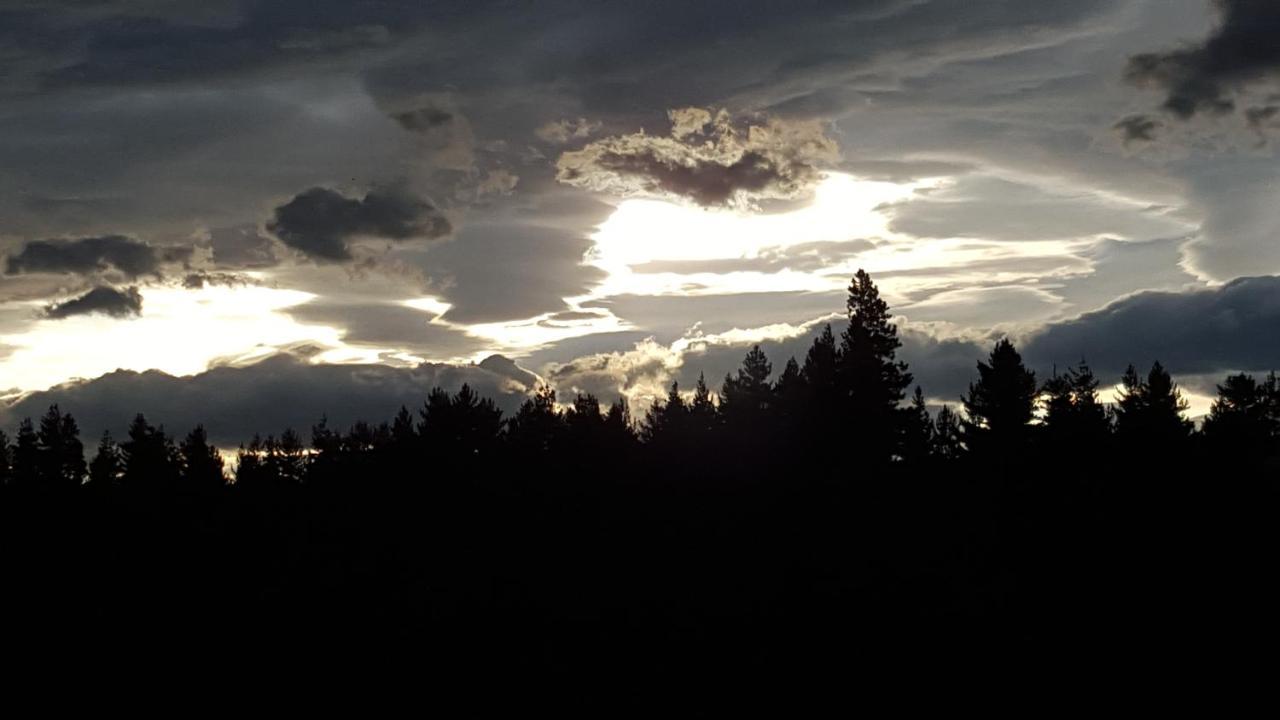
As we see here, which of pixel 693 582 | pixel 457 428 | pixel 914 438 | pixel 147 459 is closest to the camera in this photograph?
pixel 693 582

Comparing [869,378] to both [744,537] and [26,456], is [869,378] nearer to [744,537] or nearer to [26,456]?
[744,537]

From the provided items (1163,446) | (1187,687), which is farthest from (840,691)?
(1163,446)

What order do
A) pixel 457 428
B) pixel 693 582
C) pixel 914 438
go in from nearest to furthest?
pixel 693 582 → pixel 914 438 → pixel 457 428

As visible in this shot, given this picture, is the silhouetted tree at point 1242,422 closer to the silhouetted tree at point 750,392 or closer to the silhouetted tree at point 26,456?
the silhouetted tree at point 750,392

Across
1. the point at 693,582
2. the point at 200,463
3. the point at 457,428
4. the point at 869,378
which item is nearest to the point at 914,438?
the point at 869,378

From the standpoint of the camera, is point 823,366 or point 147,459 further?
point 147,459

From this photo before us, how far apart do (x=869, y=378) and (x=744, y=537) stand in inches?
864

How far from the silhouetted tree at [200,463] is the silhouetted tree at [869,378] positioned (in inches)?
2839

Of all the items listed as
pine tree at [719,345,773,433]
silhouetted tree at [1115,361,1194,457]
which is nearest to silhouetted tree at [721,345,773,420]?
pine tree at [719,345,773,433]

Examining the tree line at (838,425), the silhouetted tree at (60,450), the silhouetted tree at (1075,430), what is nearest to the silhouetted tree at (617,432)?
the tree line at (838,425)

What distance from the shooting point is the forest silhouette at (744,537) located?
202 ft

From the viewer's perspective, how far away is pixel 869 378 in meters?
91.2

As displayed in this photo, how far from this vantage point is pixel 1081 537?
6625 centimetres

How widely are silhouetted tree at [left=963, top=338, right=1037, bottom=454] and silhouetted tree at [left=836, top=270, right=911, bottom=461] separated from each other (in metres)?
7.66
